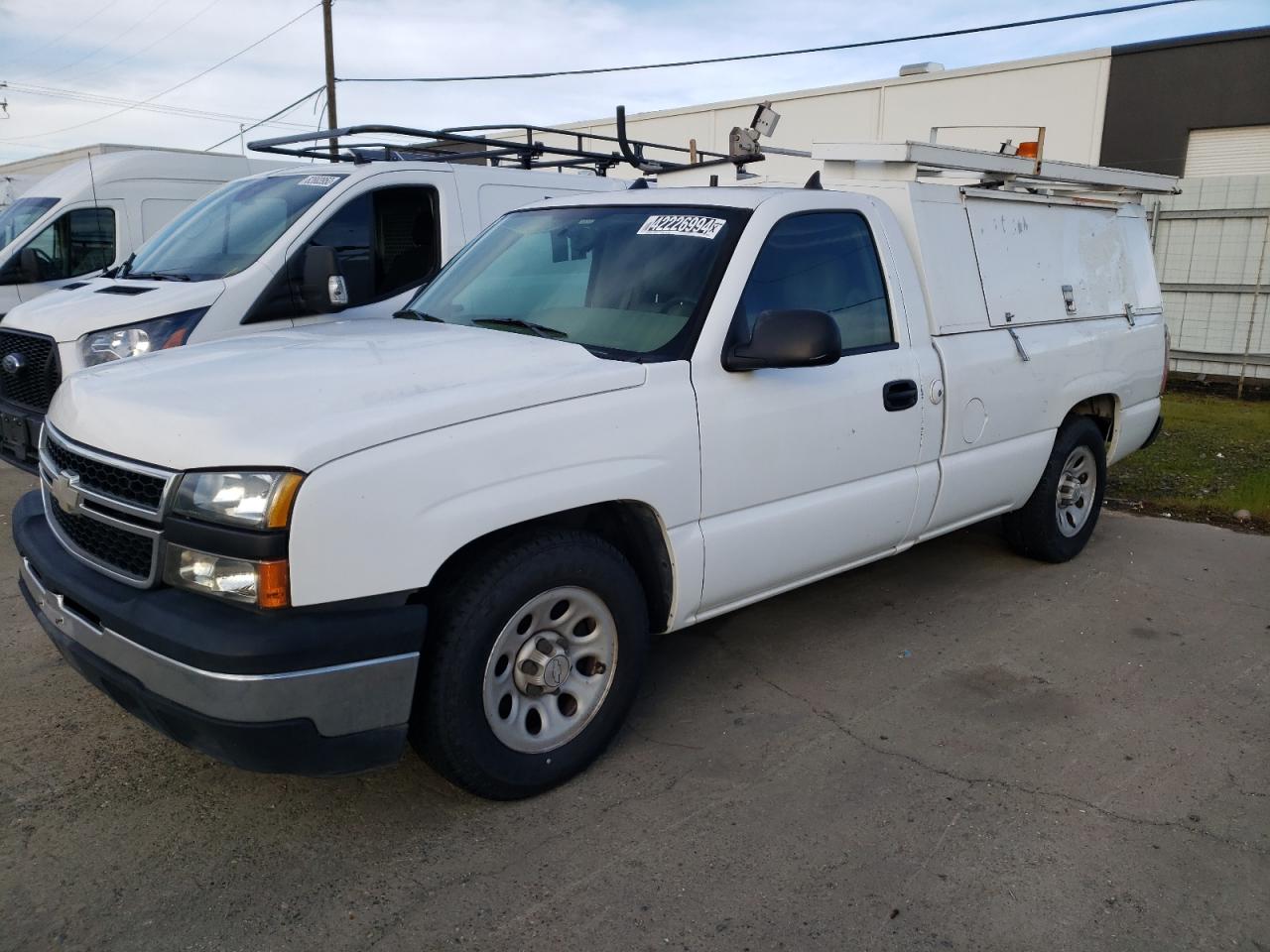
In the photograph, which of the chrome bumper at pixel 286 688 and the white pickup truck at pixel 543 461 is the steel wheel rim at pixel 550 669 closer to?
the white pickup truck at pixel 543 461

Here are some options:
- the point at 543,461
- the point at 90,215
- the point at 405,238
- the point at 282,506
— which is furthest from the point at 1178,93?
the point at 282,506

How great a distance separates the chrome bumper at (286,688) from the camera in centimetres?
258

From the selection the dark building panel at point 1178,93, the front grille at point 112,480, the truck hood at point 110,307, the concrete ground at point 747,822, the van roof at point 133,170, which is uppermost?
the dark building panel at point 1178,93

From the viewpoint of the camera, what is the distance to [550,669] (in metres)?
3.22

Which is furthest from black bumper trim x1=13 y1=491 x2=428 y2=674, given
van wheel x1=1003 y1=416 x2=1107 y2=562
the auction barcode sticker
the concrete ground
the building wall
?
the building wall

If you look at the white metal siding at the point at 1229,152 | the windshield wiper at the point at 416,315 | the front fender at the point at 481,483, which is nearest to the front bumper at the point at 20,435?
the windshield wiper at the point at 416,315

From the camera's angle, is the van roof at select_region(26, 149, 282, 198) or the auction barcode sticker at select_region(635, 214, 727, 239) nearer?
the auction barcode sticker at select_region(635, 214, 727, 239)

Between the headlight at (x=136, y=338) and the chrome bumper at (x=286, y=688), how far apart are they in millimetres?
3427

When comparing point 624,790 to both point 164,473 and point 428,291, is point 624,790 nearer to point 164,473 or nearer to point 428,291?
point 164,473

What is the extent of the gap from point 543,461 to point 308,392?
2.28ft

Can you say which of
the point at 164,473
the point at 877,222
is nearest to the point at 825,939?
the point at 164,473

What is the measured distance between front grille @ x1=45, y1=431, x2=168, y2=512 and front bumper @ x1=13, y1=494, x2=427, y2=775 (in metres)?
0.25

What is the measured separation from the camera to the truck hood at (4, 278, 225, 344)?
19.4 feet

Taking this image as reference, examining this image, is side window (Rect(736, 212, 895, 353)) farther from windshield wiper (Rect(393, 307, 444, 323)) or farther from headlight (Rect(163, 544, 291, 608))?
headlight (Rect(163, 544, 291, 608))
